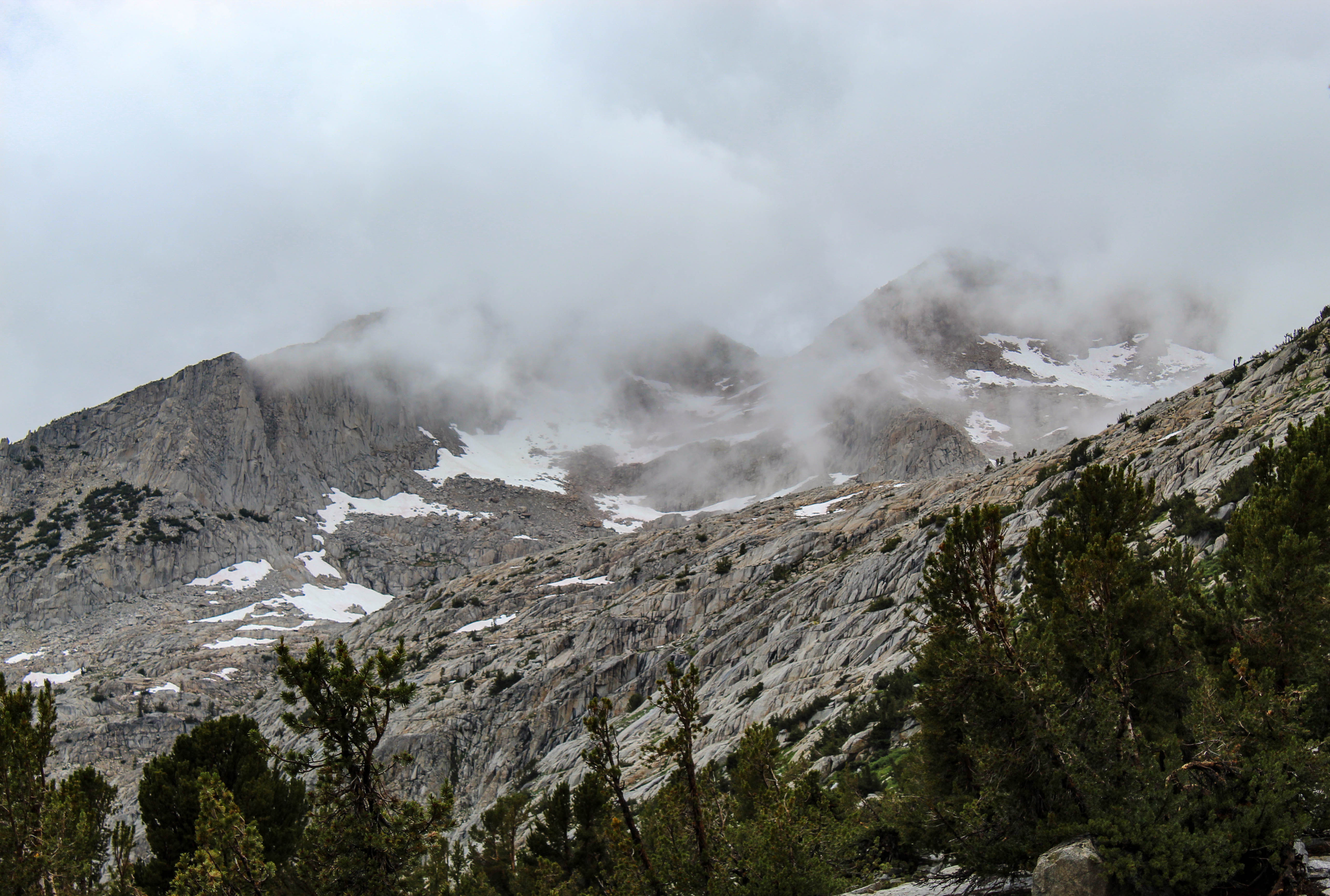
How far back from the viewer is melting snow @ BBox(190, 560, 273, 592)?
455 feet

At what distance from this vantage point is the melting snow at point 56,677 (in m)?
96.8

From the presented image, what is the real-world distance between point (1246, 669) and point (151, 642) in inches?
5052

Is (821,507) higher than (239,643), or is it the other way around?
(821,507)

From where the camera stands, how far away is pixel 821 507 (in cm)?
9088

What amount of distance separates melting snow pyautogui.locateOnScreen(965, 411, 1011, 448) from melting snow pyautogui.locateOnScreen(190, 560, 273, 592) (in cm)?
14578

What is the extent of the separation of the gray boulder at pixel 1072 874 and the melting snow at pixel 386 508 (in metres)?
177

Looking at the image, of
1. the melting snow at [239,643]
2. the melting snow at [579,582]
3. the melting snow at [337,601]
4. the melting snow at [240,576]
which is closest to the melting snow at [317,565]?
the melting snow at [337,601]

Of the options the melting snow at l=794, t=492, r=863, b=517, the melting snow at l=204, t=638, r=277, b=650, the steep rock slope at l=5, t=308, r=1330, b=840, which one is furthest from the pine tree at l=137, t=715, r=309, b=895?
the melting snow at l=204, t=638, r=277, b=650

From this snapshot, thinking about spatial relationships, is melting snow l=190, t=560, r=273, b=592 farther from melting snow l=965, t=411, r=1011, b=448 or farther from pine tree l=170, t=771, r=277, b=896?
melting snow l=965, t=411, r=1011, b=448

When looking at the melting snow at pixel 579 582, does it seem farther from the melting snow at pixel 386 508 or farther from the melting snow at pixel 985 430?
the melting snow at pixel 985 430

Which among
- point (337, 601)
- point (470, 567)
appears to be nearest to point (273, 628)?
point (337, 601)

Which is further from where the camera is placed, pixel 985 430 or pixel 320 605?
pixel 985 430

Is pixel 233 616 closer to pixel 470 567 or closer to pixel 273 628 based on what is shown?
pixel 273 628

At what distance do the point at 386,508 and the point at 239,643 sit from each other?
74.1 meters
